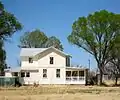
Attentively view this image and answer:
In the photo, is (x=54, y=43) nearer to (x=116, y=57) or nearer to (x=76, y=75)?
(x=116, y=57)

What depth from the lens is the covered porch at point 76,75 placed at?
68.3 meters

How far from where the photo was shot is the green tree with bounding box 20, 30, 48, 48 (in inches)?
3772

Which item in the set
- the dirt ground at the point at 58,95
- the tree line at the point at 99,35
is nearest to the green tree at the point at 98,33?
the tree line at the point at 99,35

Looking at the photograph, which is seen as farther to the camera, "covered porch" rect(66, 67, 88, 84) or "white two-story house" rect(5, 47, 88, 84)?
"covered porch" rect(66, 67, 88, 84)

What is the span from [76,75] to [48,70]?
573 centimetres

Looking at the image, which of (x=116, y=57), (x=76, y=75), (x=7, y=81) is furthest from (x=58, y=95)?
(x=116, y=57)

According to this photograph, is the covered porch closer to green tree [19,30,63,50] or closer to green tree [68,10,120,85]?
green tree [68,10,120,85]

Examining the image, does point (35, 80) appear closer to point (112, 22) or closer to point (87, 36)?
point (87, 36)

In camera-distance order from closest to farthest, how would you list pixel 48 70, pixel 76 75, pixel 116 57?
pixel 48 70
pixel 76 75
pixel 116 57

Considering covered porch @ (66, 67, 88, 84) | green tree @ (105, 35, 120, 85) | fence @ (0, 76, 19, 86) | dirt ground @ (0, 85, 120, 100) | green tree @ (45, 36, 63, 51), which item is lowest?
dirt ground @ (0, 85, 120, 100)

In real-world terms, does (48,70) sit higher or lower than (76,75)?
higher

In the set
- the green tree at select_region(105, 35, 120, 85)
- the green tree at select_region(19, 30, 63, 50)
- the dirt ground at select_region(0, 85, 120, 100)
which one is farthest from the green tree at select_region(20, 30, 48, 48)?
the dirt ground at select_region(0, 85, 120, 100)

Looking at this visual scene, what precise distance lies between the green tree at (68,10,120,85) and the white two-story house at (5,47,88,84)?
175 inches

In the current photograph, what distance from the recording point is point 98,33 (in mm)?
70125
